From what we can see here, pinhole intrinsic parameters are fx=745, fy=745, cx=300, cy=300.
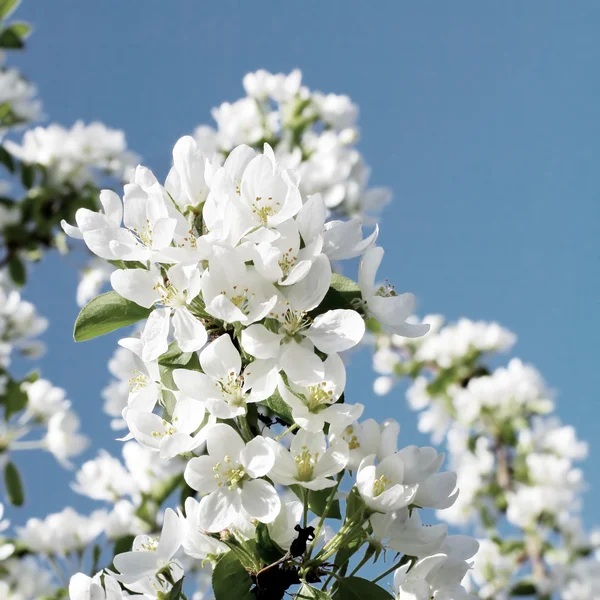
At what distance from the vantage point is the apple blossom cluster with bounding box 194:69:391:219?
3.71 meters

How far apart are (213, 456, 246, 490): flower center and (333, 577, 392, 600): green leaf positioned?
24 centimetres

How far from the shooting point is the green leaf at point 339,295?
4.02ft

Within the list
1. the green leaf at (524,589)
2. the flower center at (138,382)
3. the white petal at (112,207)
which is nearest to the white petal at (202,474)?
the flower center at (138,382)

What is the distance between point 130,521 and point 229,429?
2.30m

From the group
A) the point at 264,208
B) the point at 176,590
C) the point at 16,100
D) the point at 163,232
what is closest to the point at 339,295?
the point at 264,208

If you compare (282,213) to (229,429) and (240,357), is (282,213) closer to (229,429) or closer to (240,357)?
(240,357)

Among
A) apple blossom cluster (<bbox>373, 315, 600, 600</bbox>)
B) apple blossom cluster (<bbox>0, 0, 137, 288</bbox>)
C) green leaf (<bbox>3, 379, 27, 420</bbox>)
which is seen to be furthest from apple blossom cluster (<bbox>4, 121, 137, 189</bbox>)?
apple blossom cluster (<bbox>373, 315, 600, 600</bbox>)

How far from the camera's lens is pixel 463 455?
Result: 538 centimetres

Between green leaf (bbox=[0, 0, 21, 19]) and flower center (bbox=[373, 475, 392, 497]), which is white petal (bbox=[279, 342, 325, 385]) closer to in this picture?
flower center (bbox=[373, 475, 392, 497])

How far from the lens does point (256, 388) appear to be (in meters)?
1.10

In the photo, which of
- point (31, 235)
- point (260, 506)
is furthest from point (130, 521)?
point (260, 506)

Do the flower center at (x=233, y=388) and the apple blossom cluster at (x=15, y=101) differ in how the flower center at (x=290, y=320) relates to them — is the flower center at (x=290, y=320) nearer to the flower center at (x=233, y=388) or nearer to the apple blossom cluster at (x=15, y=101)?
the flower center at (x=233, y=388)

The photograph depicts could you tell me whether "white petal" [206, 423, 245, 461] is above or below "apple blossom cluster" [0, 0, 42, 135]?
below

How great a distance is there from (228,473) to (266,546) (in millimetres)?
123
